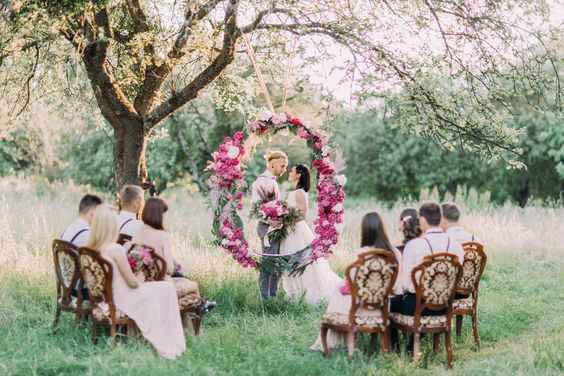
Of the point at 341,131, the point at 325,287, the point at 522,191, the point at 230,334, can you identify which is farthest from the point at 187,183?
the point at 230,334

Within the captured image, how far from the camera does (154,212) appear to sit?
23.2 feet

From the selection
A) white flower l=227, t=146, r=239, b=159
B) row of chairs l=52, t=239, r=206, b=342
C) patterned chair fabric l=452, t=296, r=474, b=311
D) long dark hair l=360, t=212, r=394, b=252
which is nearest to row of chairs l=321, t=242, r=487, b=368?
long dark hair l=360, t=212, r=394, b=252

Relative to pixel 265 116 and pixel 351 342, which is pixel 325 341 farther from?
pixel 265 116

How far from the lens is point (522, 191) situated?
2823 cm

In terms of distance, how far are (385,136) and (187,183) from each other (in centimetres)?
934

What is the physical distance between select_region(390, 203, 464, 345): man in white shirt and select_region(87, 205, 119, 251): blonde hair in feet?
9.25

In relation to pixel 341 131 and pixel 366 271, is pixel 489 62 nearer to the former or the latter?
pixel 366 271

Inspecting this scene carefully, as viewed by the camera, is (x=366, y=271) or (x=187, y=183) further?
(x=187, y=183)

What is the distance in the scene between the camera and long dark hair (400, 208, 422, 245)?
7242 millimetres

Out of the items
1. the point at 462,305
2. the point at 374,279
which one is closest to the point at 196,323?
the point at 374,279

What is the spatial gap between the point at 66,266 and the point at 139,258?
84 centimetres

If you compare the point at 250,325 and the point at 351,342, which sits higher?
the point at 351,342

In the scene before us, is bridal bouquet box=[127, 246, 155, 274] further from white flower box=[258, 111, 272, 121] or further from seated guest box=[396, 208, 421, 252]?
white flower box=[258, 111, 272, 121]

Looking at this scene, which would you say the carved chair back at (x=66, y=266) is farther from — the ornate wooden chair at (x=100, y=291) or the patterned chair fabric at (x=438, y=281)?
the patterned chair fabric at (x=438, y=281)
